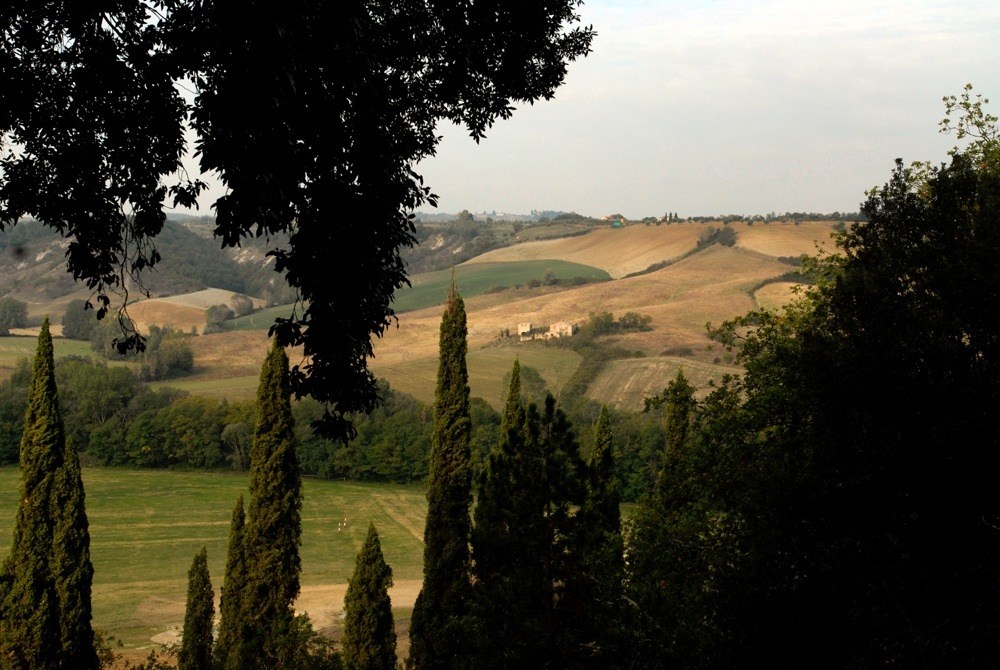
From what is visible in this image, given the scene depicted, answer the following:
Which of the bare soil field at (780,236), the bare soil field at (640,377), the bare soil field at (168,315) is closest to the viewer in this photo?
the bare soil field at (640,377)

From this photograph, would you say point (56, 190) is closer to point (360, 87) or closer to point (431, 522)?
point (360, 87)

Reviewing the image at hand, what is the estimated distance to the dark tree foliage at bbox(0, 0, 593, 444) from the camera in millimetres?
4824

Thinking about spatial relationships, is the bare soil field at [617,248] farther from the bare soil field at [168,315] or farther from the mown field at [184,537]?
the mown field at [184,537]

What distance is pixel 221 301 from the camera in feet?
406

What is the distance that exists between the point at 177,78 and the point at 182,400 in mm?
75034

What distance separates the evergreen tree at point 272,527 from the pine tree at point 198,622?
238 centimetres

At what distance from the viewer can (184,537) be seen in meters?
55.0

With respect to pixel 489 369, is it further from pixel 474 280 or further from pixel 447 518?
pixel 447 518

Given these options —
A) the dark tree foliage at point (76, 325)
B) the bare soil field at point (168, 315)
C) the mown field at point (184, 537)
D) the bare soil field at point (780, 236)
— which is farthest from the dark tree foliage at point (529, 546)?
the dark tree foliage at point (76, 325)

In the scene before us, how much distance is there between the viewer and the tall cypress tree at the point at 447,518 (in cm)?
2256

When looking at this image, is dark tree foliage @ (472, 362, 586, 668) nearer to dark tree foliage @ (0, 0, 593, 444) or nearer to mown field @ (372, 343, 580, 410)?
dark tree foliage @ (0, 0, 593, 444)

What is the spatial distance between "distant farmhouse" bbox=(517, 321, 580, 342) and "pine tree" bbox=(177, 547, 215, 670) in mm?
73124

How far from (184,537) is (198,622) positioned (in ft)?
106

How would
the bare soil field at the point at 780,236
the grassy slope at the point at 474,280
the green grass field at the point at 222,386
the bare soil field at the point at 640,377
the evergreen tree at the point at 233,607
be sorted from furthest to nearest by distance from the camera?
the grassy slope at the point at 474,280 → the bare soil field at the point at 780,236 → the green grass field at the point at 222,386 → the bare soil field at the point at 640,377 → the evergreen tree at the point at 233,607
